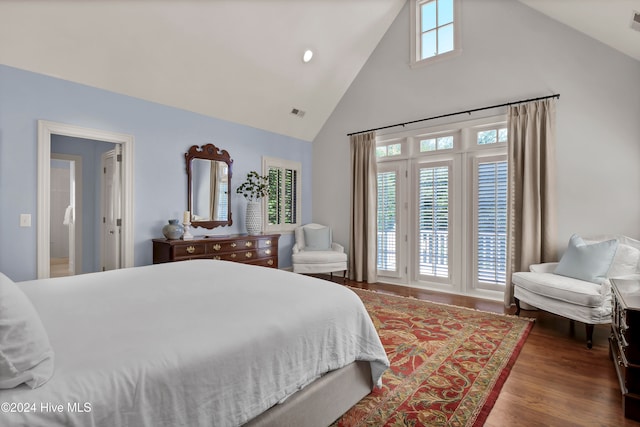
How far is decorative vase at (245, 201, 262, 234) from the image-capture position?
4.83 metres

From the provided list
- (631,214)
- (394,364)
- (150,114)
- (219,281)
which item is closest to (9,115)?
(150,114)

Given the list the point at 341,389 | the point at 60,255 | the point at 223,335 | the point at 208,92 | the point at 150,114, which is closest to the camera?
the point at 223,335

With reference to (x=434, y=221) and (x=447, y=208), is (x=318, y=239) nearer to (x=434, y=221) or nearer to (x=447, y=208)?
(x=434, y=221)

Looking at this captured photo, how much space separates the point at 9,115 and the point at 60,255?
5713 mm

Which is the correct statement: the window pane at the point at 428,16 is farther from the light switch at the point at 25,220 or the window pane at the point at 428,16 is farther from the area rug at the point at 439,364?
the light switch at the point at 25,220

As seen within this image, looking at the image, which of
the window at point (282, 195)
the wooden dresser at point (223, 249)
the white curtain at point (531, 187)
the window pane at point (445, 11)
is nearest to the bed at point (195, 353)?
the wooden dresser at point (223, 249)

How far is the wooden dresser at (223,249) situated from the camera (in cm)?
377

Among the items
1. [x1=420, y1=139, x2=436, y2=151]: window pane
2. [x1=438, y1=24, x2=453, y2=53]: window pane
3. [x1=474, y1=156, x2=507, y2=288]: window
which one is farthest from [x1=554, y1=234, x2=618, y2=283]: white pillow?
[x1=438, y1=24, x2=453, y2=53]: window pane

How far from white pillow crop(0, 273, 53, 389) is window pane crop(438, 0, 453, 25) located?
17.8 feet

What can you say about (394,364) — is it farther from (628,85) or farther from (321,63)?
(321,63)

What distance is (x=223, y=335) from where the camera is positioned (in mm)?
1257

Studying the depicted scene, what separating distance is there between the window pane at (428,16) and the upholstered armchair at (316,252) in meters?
3.45

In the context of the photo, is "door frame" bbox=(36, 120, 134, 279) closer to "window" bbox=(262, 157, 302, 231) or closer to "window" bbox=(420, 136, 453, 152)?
"window" bbox=(262, 157, 302, 231)

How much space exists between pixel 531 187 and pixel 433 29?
272 cm
